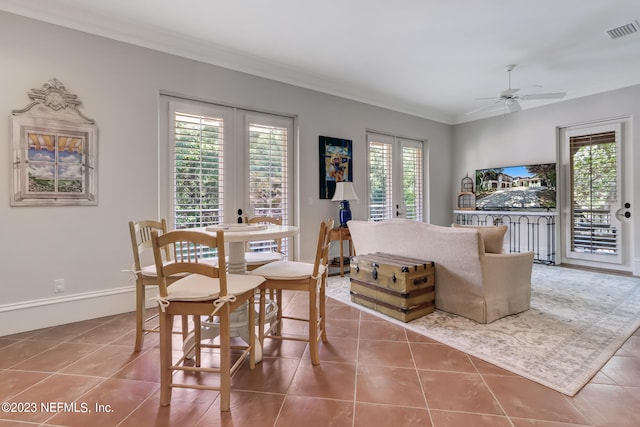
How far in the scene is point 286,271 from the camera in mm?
2221

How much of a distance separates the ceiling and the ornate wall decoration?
76cm

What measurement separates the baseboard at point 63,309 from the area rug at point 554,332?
88.4 inches

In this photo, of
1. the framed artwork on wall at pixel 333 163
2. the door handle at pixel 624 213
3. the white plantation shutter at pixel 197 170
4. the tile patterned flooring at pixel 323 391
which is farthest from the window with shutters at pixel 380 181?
the door handle at pixel 624 213

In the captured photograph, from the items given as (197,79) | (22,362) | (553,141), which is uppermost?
(197,79)

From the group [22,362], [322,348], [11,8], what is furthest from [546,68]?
[22,362]

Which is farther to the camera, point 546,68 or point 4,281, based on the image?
point 546,68

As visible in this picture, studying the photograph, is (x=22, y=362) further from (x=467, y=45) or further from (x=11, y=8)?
(x=467, y=45)

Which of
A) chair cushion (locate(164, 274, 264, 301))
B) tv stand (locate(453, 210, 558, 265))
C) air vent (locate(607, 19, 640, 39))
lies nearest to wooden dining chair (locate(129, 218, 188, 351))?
chair cushion (locate(164, 274, 264, 301))

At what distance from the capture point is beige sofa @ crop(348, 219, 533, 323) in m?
2.76

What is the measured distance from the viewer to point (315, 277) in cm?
216

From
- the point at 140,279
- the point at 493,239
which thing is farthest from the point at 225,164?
the point at 493,239

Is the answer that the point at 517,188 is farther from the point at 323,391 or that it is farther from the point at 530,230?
the point at 323,391

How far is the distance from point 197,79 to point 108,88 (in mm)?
920

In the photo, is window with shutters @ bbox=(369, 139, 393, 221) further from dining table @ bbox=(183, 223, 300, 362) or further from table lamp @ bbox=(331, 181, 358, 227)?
dining table @ bbox=(183, 223, 300, 362)
